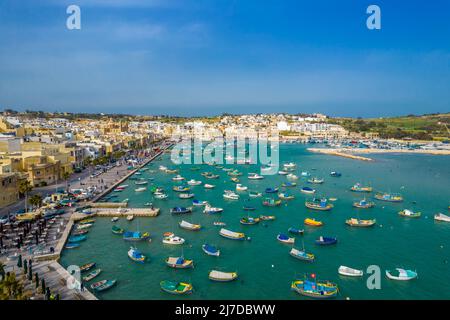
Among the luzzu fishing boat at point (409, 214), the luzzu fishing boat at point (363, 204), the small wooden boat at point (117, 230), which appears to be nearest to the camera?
the small wooden boat at point (117, 230)

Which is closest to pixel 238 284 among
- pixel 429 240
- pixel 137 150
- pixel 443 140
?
pixel 429 240

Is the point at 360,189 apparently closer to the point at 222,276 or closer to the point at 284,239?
the point at 284,239

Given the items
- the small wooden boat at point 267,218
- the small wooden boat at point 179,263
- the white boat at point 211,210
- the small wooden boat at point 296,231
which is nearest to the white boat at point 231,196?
the white boat at point 211,210

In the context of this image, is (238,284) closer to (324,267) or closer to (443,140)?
(324,267)

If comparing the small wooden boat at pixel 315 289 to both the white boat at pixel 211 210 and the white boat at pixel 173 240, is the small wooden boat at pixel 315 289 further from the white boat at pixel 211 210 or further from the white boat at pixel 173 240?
the white boat at pixel 211 210

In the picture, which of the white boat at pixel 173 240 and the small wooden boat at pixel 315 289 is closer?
the small wooden boat at pixel 315 289
